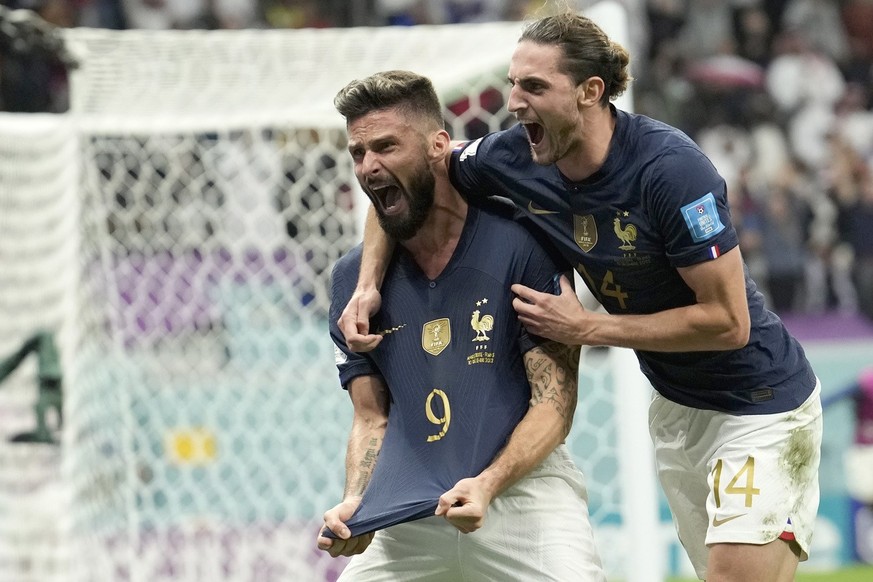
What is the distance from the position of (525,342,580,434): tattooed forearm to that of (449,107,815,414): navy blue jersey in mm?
237

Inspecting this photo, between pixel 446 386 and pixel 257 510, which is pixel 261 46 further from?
pixel 446 386

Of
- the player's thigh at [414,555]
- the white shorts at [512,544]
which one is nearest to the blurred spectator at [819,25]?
the white shorts at [512,544]

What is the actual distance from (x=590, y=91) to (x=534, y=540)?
1.17 metres

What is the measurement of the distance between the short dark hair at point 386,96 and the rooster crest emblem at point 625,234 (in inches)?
22.5

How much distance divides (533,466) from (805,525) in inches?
33.5

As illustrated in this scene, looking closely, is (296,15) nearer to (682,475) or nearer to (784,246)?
(784,246)

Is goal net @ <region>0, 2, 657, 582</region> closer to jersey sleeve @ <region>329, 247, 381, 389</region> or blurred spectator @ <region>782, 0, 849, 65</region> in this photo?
jersey sleeve @ <region>329, 247, 381, 389</region>

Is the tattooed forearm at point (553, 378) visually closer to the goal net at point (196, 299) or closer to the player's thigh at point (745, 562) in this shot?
the player's thigh at point (745, 562)

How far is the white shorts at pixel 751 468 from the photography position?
3.47 metres

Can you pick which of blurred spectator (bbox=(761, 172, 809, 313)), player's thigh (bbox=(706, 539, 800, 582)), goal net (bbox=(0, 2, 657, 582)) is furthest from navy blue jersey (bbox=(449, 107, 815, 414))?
blurred spectator (bbox=(761, 172, 809, 313))

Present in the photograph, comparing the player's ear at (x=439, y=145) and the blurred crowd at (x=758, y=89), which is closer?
the player's ear at (x=439, y=145)

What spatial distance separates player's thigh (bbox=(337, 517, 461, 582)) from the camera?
337cm

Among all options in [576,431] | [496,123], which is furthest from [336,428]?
[496,123]

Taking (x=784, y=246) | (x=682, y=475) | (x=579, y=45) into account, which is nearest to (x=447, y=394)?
(x=682, y=475)
